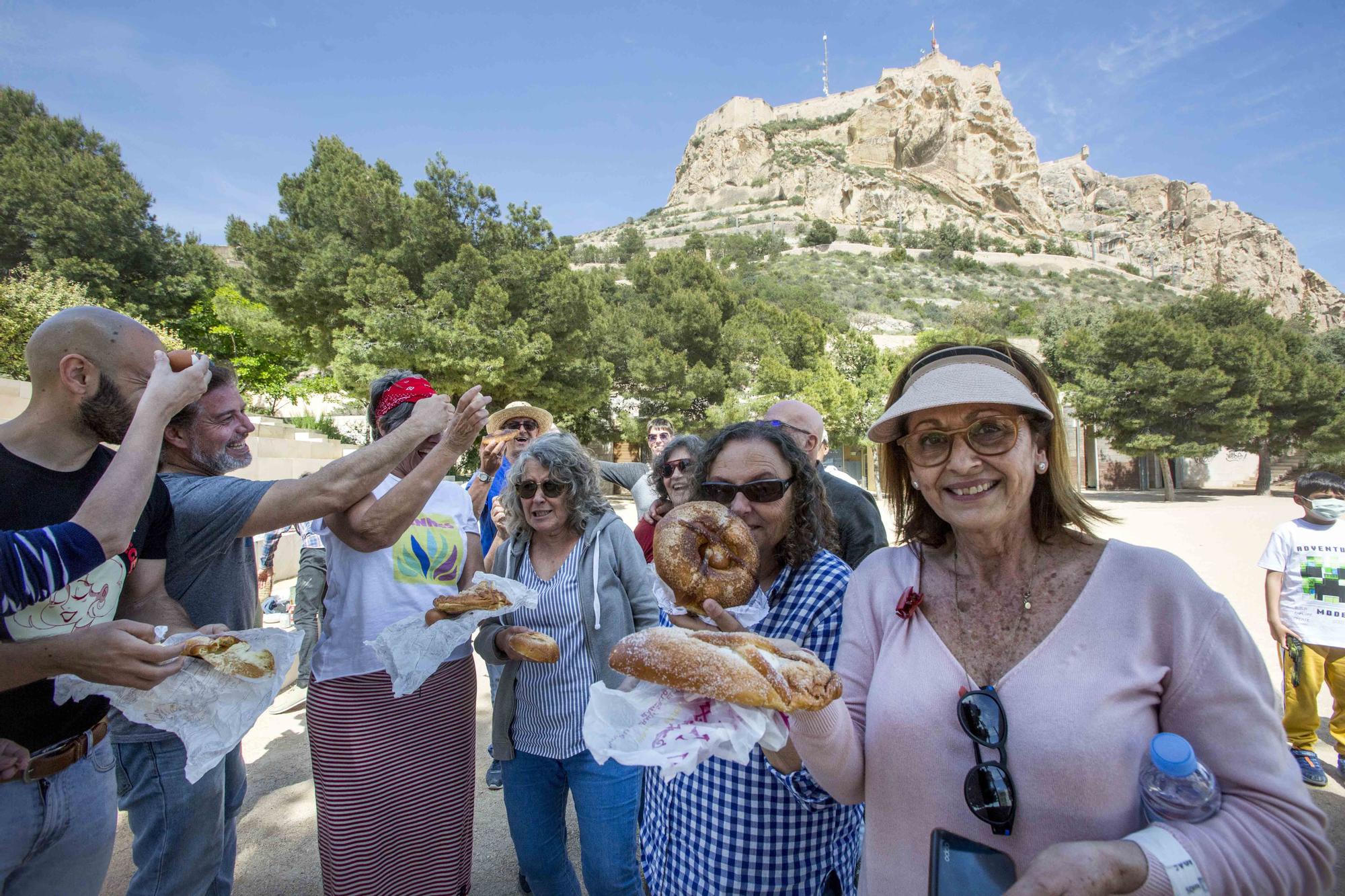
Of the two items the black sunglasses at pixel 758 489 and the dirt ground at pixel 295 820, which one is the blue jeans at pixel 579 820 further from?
the black sunglasses at pixel 758 489

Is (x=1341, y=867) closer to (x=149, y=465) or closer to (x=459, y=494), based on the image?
(x=459, y=494)

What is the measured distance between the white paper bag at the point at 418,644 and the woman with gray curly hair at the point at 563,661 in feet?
0.86

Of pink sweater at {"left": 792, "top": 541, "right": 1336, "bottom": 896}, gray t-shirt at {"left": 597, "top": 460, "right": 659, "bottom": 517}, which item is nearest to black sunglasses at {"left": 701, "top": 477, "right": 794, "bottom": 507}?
pink sweater at {"left": 792, "top": 541, "right": 1336, "bottom": 896}

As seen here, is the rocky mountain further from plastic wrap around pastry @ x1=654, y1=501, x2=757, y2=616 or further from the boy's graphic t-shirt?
plastic wrap around pastry @ x1=654, y1=501, x2=757, y2=616

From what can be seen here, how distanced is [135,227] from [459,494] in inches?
1441

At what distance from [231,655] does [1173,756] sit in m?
2.28

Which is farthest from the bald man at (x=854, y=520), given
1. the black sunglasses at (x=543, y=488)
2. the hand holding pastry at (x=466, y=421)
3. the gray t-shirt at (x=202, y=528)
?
the gray t-shirt at (x=202, y=528)

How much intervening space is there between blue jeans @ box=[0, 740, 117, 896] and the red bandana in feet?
5.12

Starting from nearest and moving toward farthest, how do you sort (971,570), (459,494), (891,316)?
1. (971,570)
2. (459,494)
3. (891,316)

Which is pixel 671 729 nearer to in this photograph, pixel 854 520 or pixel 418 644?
pixel 418 644

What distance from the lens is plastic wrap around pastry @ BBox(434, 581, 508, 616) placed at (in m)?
2.25

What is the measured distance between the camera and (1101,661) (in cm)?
128

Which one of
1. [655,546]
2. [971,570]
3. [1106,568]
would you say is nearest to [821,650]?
[971,570]

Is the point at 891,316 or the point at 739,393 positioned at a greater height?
the point at 891,316
